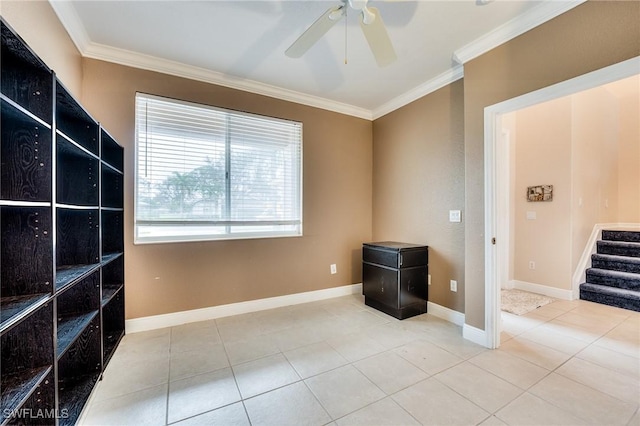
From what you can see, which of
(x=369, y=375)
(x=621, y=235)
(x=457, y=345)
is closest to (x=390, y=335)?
(x=457, y=345)

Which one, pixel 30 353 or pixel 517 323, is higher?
pixel 30 353

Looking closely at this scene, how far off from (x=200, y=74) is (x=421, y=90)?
250 centimetres

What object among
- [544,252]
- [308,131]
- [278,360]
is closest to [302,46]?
[308,131]

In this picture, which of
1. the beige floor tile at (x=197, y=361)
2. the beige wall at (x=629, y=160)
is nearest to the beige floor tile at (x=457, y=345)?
the beige floor tile at (x=197, y=361)

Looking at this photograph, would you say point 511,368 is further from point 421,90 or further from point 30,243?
point 30,243

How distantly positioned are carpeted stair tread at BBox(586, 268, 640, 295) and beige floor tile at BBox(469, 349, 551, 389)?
2.66m

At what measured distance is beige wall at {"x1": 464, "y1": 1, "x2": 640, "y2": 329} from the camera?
1.63 metres

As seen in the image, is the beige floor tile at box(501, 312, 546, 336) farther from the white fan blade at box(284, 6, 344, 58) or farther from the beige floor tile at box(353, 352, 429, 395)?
the white fan blade at box(284, 6, 344, 58)

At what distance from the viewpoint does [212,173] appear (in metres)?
2.88

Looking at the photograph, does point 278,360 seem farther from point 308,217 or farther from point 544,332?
point 544,332

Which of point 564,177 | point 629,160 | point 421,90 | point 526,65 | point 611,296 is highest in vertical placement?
point 421,90

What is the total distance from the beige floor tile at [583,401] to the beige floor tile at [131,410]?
91.1 inches

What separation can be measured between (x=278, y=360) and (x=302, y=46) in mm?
2350

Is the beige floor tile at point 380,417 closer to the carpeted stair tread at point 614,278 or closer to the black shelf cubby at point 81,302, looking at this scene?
the black shelf cubby at point 81,302
